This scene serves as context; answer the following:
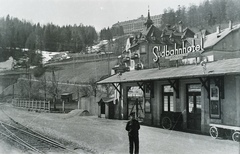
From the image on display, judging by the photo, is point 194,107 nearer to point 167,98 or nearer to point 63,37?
point 167,98

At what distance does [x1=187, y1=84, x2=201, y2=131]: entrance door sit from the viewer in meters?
14.0

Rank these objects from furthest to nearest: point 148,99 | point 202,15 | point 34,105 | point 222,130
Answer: point 202,15, point 34,105, point 148,99, point 222,130

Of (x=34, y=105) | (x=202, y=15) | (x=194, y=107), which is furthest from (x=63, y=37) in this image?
(x=194, y=107)

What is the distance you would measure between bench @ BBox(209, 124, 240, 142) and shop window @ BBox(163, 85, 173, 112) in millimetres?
3776

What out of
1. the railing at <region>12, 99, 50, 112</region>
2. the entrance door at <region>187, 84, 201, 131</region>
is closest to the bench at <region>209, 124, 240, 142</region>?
the entrance door at <region>187, 84, 201, 131</region>

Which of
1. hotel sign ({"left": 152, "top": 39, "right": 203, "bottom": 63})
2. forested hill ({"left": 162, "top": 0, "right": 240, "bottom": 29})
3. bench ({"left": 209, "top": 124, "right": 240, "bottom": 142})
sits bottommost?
bench ({"left": 209, "top": 124, "right": 240, "bottom": 142})

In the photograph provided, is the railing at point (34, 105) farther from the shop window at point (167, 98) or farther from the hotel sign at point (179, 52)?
the shop window at point (167, 98)

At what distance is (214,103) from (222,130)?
1426 mm

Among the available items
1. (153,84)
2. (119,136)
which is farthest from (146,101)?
(119,136)

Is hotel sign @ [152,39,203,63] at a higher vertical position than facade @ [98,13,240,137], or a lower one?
higher

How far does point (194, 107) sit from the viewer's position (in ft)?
46.9

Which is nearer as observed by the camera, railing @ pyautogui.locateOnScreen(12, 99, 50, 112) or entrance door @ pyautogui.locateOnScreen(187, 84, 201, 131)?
entrance door @ pyautogui.locateOnScreen(187, 84, 201, 131)

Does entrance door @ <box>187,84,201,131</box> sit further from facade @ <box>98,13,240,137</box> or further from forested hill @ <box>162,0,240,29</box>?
forested hill @ <box>162,0,240,29</box>

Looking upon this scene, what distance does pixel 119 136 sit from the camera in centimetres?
1316
